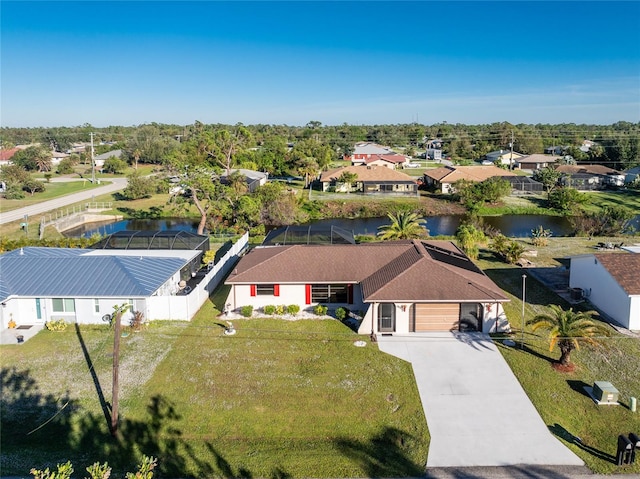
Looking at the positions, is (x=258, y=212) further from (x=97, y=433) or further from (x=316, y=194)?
(x=97, y=433)

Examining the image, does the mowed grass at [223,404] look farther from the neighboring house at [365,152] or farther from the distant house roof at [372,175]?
the neighboring house at [365,152]

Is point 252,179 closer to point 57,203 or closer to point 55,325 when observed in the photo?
point 57,203

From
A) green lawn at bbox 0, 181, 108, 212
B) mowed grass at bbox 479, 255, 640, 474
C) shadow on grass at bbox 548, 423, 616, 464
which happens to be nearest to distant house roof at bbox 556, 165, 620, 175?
mowed grass at bbox 479, 255, 640, 474

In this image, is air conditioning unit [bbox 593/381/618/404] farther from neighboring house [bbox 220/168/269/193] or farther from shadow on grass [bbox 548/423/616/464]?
neighboring house [bbox 220/168/269/193]

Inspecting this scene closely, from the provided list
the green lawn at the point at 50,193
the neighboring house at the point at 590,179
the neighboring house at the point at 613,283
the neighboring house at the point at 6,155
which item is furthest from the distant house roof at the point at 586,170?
the neighboring house at the point at 6,155

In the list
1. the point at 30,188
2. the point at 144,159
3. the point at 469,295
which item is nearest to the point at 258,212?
the point at 469,295

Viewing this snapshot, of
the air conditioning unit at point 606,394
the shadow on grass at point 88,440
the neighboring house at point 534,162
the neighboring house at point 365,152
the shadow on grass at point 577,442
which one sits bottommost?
the shadow on grass at point 577,442
